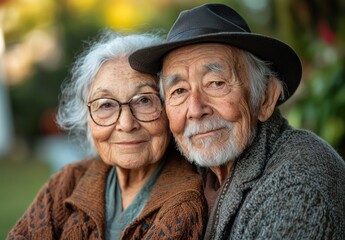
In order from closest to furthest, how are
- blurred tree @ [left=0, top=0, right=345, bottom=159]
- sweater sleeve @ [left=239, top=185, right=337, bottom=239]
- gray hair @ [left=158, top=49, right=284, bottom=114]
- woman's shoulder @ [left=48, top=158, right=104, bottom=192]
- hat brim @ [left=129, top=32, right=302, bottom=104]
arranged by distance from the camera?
sweater sleeve @ [left=239, top=185, right=337, bottom=239] → hat brim @ [left=129, top=32, right=302, bottom=104] → gray hair @ [left=158, top=49, right=284, bottom=114] → woman's shoulder @ [left=48, top=158, right=104, bottom=192] → blurred tree @ [left=0, top=0, right=345, bottom=159]

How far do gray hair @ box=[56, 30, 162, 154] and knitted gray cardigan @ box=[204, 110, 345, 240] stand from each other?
93cm

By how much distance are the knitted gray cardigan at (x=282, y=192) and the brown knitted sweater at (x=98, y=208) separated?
158 millimetres

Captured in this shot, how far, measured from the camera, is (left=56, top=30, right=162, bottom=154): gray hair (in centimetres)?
312

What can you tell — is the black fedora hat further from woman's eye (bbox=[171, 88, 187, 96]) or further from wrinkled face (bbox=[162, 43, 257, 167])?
woman's eye (bbox=[171, 88, 187, 96])

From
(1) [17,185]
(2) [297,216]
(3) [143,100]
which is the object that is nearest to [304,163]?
(2) [297,216]

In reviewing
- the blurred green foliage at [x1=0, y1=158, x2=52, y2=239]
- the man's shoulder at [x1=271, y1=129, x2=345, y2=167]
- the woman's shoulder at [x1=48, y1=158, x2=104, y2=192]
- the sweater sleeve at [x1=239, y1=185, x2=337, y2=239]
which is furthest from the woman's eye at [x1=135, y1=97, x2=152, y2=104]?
the blurred green foliage at [x1=0, y1=158, x2=52, y2=239]

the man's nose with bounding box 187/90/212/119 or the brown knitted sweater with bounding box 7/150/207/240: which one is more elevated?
the man's nose with bounding box 187/90/212/119

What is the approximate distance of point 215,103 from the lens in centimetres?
269

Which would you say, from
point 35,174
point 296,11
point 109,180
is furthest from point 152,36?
point 35,174

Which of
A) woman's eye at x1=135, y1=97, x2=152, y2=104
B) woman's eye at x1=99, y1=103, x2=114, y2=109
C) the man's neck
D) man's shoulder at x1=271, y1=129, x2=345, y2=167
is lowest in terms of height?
the man's neck

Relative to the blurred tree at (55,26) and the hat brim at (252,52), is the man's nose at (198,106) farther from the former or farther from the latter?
the blurred tree at (55,26)

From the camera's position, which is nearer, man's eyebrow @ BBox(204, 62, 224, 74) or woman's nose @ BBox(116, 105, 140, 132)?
man's eyebrow @ BBox(204, 62, 224, 74)

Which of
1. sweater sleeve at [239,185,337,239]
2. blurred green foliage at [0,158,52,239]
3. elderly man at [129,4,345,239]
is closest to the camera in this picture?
sweater sleeve at [239,185,337,239]

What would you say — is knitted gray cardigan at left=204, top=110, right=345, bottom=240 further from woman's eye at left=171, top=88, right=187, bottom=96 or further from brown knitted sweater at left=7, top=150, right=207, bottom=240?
woman's eye at left=171, top=88, right=187, bottom=96
